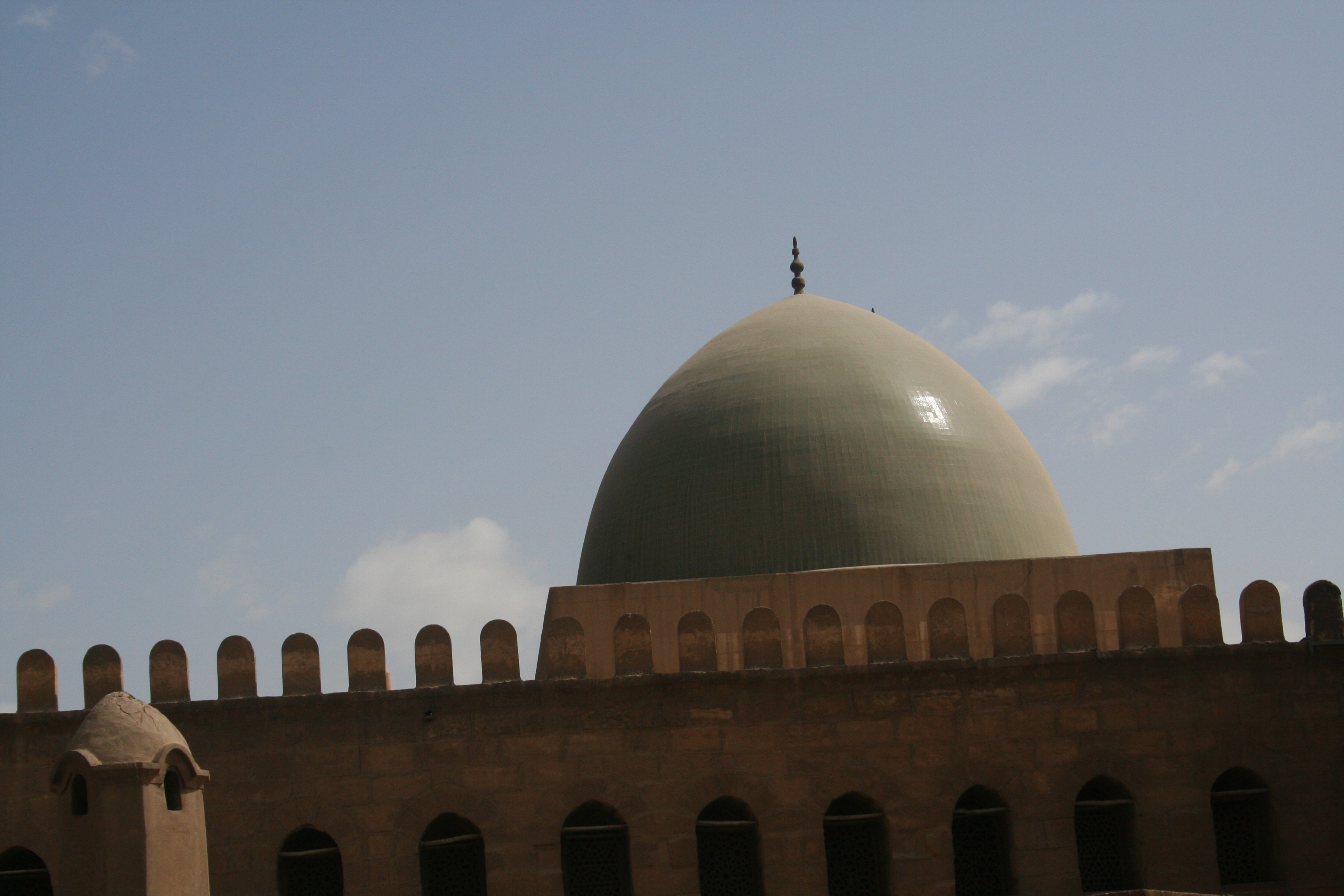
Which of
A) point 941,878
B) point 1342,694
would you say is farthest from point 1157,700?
point 941,878

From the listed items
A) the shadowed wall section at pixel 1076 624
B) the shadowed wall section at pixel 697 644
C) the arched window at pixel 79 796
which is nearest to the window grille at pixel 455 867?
the shadowed wall section at pixel 697 644

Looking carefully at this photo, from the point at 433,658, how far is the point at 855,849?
3.31 meters

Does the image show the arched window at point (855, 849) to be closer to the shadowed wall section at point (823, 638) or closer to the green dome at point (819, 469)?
the shadowed wall section at point (823, 638)

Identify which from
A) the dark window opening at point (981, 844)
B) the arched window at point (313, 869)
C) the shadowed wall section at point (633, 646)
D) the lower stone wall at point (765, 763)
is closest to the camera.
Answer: the lower stone wall at point (765, 763)

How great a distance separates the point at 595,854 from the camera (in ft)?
34.3

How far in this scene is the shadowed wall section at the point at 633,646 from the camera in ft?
34.8

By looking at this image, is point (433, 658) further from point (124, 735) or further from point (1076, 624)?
point (1076, 624)

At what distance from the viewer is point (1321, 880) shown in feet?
34.5

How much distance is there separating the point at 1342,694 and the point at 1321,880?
1.32m

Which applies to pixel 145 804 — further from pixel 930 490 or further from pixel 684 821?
pixel 930 490

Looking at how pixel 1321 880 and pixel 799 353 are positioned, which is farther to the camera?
pixel 799 353

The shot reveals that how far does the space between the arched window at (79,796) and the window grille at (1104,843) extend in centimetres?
654

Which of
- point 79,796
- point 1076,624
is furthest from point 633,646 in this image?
point 79,796

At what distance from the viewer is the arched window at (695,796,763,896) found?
34.2ft
